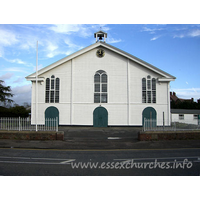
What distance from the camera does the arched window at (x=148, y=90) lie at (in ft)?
73.8

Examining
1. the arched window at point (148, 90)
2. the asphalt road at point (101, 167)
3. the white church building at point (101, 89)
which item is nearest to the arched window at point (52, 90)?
the white church building at point (101, 89)

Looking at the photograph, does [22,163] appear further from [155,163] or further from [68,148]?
[155,163]

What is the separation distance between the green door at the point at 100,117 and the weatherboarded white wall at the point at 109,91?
1.36ft

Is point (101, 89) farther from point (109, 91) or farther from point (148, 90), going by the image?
point (148, 90)

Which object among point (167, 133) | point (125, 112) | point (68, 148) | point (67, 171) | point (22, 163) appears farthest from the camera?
point (125, 112)

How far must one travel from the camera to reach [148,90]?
22.6m

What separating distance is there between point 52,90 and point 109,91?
298 inches

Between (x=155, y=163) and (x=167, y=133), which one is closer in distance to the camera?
(x=155, y=163)

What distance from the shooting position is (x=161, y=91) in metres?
22.6

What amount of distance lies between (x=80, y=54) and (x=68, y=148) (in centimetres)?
1464

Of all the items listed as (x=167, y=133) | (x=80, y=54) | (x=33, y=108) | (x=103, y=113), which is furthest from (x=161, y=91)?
(x=33, y=108)

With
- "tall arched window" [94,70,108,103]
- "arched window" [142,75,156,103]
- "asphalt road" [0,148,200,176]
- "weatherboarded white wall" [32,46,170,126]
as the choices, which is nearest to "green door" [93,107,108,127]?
"weatherboarded white wall" [32,46,170,126]

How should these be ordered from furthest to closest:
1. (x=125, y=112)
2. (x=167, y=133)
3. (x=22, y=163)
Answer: (x=125, y=112) → (x=167, y=133) → (x=22, y=163)

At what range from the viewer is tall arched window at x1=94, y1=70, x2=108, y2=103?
73.5 ft
